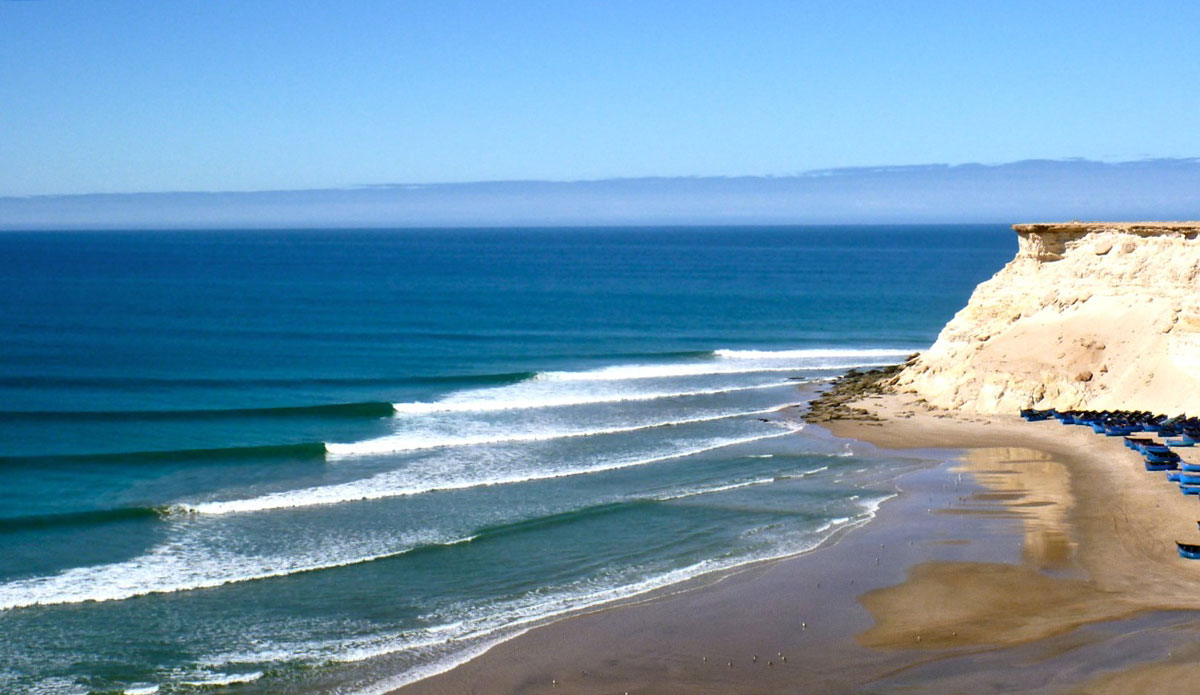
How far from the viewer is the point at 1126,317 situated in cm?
3566

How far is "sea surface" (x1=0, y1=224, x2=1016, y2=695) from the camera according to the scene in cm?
1777

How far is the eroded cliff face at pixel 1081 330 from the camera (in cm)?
3344

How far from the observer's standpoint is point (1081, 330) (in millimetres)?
36219

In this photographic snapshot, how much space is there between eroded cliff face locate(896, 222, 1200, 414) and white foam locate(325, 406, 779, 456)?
10264 mm

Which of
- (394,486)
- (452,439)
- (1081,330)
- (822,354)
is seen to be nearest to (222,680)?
(394,486)

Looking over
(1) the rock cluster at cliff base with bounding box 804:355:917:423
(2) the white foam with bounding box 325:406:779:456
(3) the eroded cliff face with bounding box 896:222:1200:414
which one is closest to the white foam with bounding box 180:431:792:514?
(2) the white foam with bounding box 325:406:779:456

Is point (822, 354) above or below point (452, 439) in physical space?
above

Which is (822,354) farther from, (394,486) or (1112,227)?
(394,486)

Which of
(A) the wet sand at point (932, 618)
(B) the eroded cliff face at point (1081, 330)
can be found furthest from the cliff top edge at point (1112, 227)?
(A) the wet sand at point (932, 618)

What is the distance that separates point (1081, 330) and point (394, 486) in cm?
2322

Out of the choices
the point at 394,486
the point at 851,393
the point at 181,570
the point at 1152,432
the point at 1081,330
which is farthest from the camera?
the point at 851,393

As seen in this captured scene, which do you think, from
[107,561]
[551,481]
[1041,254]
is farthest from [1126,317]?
[107,561]

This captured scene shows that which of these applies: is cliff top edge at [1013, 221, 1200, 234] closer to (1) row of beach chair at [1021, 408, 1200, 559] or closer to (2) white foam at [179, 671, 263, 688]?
(1) row of beach chair at [1021, 408, 1200, 559]

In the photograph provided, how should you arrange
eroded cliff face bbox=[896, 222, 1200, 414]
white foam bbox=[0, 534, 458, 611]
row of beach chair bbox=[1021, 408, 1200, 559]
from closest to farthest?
white foam bbox=[0, 534, 458, 611] → row of beach chair bbox=[1021, 408, 1200, 559] → eroded cliff face bbox=[896, 222, 1200, 414]
